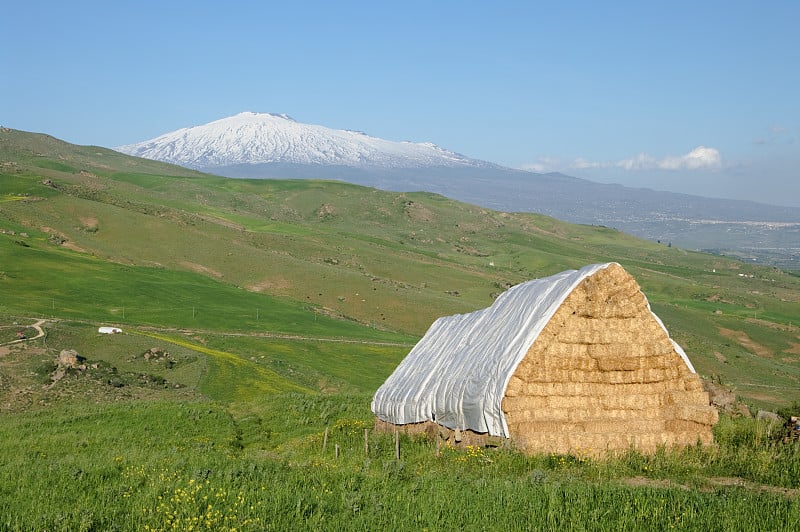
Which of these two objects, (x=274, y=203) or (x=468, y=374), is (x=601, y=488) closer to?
(x=468, y=374)

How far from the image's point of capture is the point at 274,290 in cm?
8862

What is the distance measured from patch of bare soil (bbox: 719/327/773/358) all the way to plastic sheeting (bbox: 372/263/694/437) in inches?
2677

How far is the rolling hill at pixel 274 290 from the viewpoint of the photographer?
59.8 meters

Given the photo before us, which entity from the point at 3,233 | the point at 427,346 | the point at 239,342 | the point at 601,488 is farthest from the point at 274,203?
the point at 601,488

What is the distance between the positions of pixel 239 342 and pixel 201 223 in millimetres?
57708

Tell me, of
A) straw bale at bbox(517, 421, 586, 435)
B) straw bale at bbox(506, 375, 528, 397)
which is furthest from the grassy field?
straw bale at bbox(506, 375, 528, 397)

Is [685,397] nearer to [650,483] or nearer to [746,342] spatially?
[650,483]

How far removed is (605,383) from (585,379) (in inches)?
20.3

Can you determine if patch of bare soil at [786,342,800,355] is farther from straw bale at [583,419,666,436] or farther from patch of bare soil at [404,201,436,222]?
patch of bare soil at [404,201,436,222]

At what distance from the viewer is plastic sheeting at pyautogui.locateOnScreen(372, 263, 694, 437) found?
65.3 ft

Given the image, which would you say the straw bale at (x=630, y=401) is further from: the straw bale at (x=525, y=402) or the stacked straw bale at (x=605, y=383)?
the straw bale at (x=525, y=402)

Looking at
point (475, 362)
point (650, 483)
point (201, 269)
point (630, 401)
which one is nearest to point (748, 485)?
point (650, 483)

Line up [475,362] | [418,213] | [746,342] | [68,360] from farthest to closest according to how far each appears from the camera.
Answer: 1. [418,213]
2. [746,342]
3. [68,360]
4. [475,362]

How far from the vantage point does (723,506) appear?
41.4 ft
